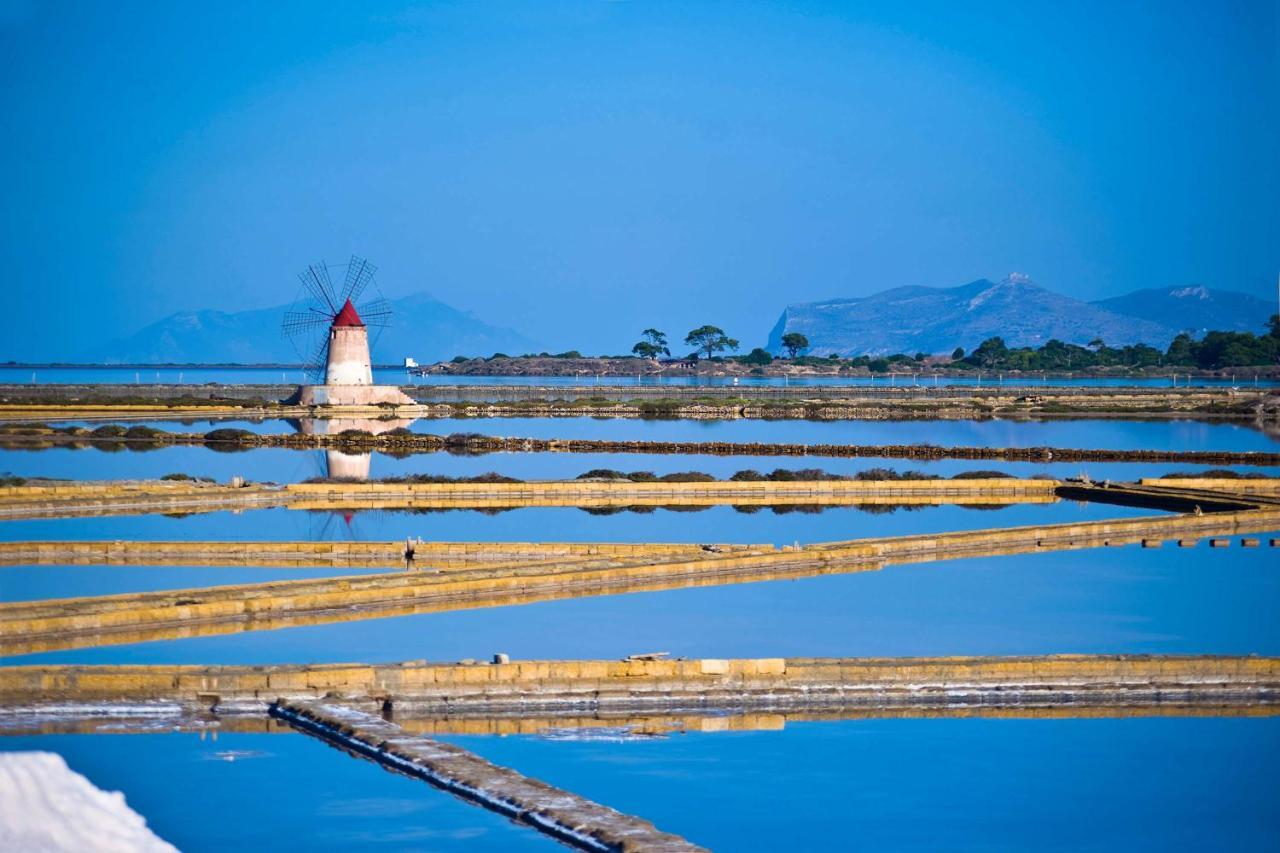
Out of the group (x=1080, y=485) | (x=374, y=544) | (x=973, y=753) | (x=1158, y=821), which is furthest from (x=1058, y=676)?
(x=1080, y=485)

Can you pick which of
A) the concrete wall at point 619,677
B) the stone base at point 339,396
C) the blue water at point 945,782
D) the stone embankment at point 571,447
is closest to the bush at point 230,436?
the stone embankment at point 571,447

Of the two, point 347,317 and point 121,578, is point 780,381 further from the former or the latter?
point 121,578

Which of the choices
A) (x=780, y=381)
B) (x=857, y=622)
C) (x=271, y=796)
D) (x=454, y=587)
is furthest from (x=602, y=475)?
(x=780, y=381)

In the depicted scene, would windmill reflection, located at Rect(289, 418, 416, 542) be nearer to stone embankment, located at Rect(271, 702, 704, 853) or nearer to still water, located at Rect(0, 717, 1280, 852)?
stone embankment, located at Rect(271, 702, 704, 853)

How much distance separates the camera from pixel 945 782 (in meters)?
10.3

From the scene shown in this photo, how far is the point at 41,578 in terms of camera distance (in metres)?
17.0

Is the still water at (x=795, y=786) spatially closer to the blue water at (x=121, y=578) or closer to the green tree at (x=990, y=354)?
the blue water at (x=121, y=578)

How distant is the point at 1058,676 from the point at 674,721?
2783 mm

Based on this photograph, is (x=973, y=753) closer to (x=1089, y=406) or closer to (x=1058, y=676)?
(x=1058, y=676)

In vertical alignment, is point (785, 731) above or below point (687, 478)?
below

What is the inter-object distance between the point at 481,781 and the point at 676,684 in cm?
241

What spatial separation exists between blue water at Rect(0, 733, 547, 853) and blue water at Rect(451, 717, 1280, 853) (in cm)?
95

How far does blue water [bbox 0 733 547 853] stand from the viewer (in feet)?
28.9

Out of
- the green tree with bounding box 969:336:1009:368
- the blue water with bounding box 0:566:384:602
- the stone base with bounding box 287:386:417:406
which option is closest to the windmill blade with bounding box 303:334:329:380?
the stone base with bounding box 287:386:417:406
